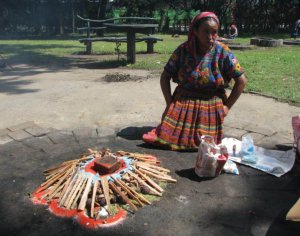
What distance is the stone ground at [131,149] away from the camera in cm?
270

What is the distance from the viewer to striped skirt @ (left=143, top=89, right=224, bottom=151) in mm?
3963

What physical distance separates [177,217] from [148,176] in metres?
0.62

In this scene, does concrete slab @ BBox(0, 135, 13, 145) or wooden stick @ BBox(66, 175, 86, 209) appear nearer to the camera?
wooden stick @ BBox(66, 175, 86, 209)

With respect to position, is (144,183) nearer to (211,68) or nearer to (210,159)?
(210,159)

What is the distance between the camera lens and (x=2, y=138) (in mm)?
4410

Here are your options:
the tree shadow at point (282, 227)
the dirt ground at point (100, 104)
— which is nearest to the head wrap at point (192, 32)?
the dirt ground at point (100, 104)

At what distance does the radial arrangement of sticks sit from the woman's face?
1.41m

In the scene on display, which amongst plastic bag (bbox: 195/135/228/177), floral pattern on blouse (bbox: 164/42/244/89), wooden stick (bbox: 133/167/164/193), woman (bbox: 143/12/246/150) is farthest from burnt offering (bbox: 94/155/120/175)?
floral pattern on blouse (bbox: 164/42/244/89)

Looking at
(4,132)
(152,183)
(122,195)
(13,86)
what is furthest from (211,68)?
(13,86)

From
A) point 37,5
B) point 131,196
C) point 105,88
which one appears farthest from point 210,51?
point 37,5

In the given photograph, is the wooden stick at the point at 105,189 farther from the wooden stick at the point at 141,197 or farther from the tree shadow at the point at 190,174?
the tree shadow at the point at 190,174

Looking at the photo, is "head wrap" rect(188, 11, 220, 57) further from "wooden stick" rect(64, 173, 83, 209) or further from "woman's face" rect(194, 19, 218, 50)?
"wooden stick" rect(64, 173, 83, 209)

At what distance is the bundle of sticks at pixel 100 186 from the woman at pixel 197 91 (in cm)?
65

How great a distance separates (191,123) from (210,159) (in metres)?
0.77
